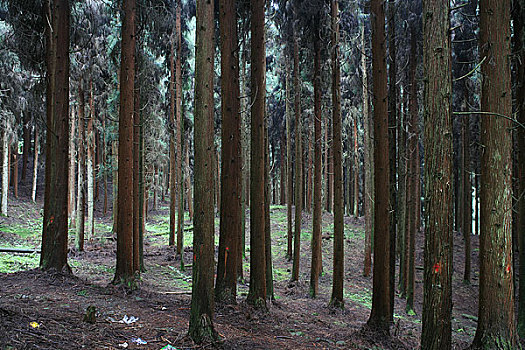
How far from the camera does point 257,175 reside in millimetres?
8664

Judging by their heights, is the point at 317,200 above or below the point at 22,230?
above

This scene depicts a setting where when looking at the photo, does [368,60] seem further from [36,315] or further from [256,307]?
[36,315]

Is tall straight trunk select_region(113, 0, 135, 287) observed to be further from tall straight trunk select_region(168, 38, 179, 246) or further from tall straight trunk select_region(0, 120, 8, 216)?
tall straight trunk select_region(0, 120, 8, 216)

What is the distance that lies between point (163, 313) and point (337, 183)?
631cm

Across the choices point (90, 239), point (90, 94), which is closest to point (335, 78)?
point (90, 94)

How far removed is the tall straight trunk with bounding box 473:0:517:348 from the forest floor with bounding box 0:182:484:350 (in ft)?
6.68

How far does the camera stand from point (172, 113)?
61.4 ft

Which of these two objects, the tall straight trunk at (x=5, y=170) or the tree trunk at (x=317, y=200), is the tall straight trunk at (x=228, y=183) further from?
the tall straight trunk at (x=5, y=170)

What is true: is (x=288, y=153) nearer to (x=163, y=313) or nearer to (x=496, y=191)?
(x=163, y=313)

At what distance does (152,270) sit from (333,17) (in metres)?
11.0

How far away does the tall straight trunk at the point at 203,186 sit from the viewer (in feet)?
18.2

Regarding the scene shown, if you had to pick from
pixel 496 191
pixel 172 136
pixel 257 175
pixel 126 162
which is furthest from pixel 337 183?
pixel 172 136

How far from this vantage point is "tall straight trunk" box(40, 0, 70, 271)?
9086 millimetres

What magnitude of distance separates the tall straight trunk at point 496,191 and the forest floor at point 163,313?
2.04m
